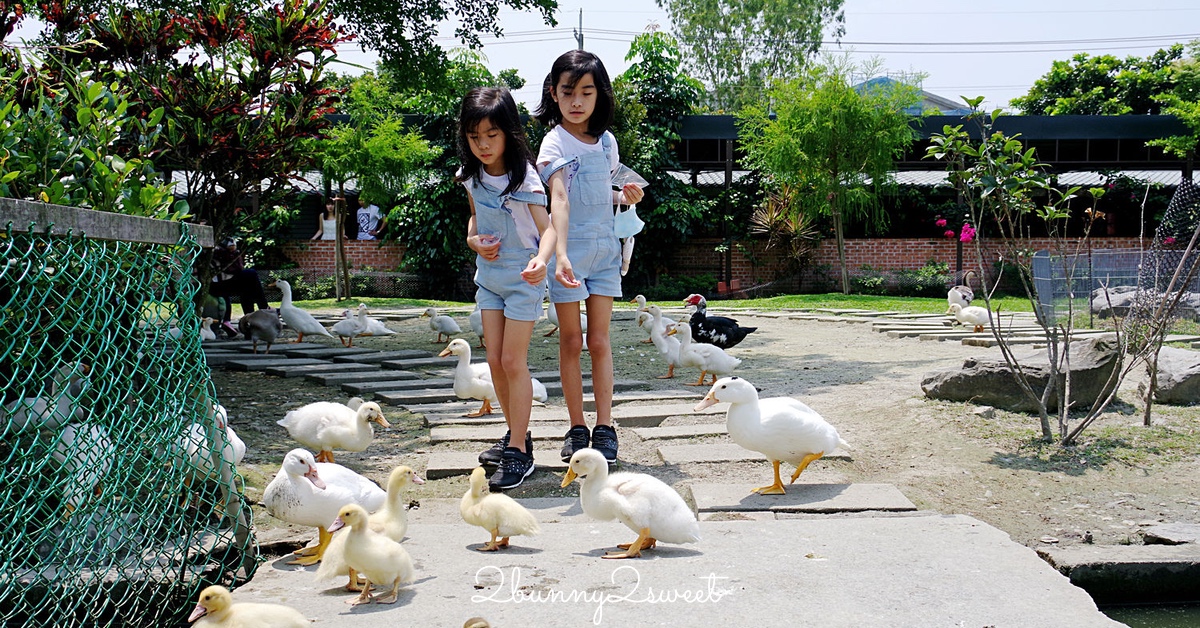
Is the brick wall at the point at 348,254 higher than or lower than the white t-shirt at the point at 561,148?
lower

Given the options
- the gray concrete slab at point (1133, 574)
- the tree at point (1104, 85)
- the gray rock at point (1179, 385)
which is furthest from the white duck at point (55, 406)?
the tree at point (1104, 85)

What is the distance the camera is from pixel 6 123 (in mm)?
3562

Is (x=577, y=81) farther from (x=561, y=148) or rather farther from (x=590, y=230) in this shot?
(x=590, y=230)

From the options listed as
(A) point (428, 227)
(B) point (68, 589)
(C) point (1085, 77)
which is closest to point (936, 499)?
(B) point (68, 589)

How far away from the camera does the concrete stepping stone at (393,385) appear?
775 cm

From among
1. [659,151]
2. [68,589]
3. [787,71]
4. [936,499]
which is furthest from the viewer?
[787,71]

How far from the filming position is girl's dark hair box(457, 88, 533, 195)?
4609 mm

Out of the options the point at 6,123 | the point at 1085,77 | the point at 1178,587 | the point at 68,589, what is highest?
the point at 1085,77

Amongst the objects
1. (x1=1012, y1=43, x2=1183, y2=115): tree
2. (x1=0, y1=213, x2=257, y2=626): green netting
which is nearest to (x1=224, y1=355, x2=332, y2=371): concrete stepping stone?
(x1=0, y1=213, x2=257, y2=626): green netting

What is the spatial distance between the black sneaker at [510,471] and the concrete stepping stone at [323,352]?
570cm

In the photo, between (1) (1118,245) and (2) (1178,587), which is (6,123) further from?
(1) (1118,245)

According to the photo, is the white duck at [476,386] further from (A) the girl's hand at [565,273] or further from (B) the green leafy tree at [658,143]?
(B) the green leafy tree at [658,143]

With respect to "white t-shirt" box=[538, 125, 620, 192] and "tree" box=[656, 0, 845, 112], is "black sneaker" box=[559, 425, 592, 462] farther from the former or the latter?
"tree" box=[656, 0, 845, 112]

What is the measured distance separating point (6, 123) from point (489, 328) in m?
2.22
